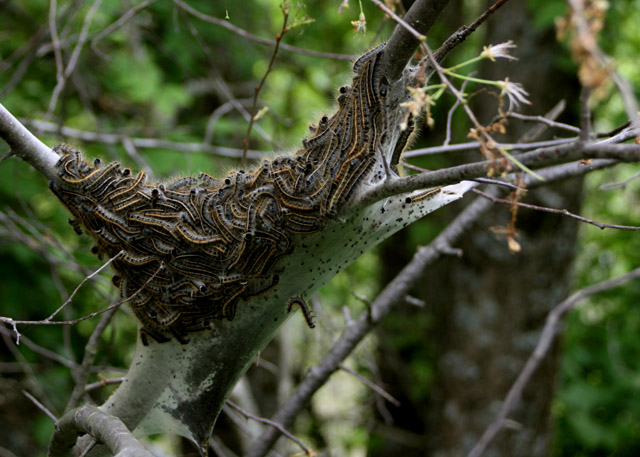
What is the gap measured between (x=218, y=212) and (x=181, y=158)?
3342 mm

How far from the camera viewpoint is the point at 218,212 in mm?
2215

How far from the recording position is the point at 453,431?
609 cm

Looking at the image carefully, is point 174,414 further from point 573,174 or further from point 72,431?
point 573,174

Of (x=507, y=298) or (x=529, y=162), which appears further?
(x=507, y=298)

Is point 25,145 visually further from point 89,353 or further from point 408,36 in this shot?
point 408,36

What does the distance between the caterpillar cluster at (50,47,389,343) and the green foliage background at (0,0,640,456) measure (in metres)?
1.66

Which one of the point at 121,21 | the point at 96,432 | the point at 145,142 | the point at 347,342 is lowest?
the point at 96,432

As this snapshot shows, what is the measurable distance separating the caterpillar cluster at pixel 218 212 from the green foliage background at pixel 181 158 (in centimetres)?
166

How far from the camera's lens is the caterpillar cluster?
2061 millimetres

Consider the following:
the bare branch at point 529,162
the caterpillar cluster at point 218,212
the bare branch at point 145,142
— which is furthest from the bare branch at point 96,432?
the bare branch at point 145,142

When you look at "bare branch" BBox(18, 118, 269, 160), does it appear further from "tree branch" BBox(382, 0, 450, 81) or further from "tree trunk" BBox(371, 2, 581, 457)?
"tree branch" BBox(382, 0, 450, 81)

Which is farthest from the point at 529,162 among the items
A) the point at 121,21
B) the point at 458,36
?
the point at 121,21

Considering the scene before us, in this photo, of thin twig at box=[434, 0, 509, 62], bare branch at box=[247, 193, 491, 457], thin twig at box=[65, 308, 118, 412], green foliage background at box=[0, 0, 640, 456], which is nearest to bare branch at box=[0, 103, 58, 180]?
thin twig at box=[65, 308, 118, 412]

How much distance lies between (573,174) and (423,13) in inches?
65.1
